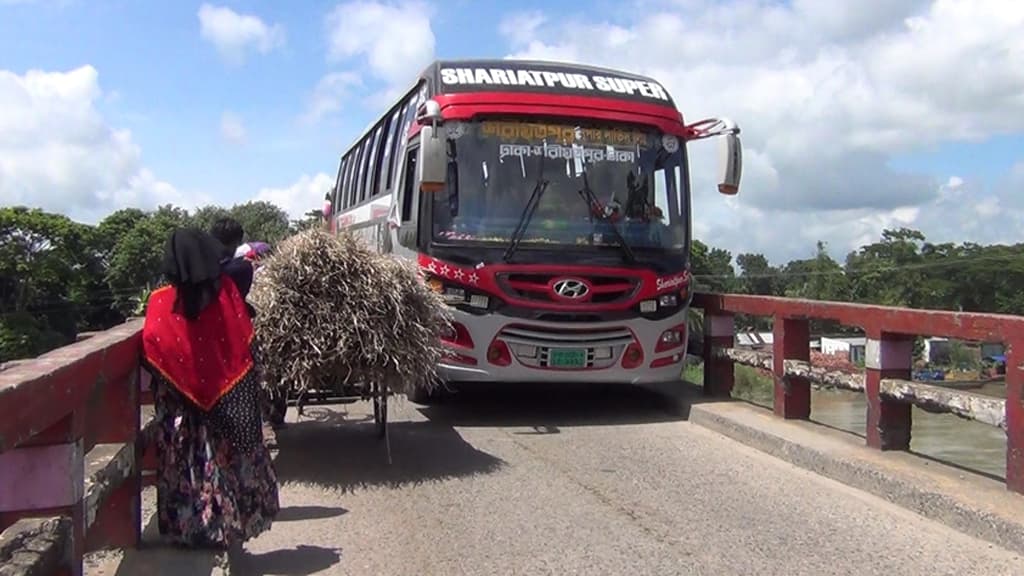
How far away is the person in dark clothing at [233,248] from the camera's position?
5512 mm

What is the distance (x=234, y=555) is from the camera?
466cm

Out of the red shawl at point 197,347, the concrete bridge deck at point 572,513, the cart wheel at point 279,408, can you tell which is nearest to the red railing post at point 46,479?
the concrete bridge deck at point 572,513

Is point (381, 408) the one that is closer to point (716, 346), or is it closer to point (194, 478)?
point (194, 478)

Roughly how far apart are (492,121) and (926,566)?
5543 millimetres

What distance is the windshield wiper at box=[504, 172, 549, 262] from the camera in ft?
27.5

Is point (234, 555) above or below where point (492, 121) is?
below

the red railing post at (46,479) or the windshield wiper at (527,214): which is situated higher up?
the windshield wiper at (527,214)

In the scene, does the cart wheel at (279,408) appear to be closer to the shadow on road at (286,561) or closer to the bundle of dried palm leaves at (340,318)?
the bundle of dried palm leaves at (340,318)

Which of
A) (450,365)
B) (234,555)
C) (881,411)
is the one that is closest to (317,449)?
(450,365)

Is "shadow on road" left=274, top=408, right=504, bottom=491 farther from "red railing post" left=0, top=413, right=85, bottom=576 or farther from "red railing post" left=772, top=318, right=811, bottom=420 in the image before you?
"red railing post" left=0, top=413, right=85, bottom=576

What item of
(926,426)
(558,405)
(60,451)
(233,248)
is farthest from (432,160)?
(926,426)

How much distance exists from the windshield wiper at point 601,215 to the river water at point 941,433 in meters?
2.11

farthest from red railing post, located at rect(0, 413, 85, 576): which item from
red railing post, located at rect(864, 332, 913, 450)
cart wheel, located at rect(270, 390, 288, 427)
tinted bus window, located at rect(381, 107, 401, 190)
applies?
tinted bus window, located at rect(381, 107, 401, 190)

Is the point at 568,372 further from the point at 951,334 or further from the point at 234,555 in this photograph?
the point at 234,555
